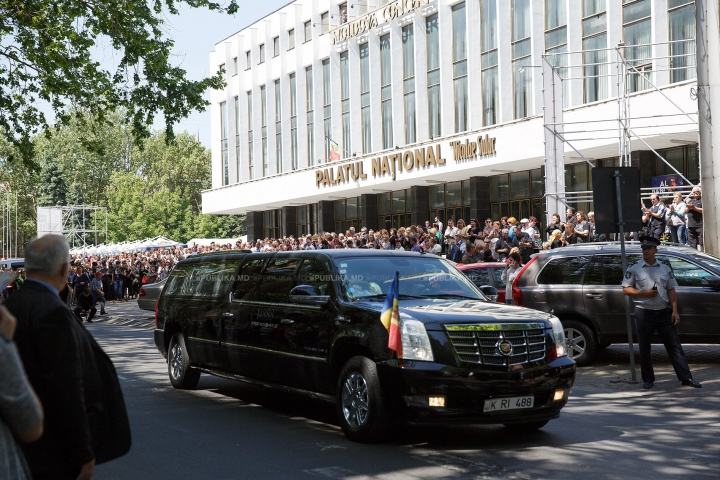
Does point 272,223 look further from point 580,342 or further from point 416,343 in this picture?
point 416,343

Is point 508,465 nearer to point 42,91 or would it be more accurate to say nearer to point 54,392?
point 54,392

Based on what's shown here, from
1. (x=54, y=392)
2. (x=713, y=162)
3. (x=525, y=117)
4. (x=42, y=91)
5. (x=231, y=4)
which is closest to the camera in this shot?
(x=54, y=392)

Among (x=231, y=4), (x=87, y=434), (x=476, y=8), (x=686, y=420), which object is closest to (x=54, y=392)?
(x=87, y=434)

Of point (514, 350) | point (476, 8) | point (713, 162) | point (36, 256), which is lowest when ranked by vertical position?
→ point (514, 350)

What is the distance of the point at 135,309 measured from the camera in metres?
33.2

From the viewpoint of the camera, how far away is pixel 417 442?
7727 mm

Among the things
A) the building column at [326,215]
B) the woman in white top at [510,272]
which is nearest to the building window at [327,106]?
the building column at [326,215]

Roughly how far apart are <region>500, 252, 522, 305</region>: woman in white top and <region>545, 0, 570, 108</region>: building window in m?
16.7

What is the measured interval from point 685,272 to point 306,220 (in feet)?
128

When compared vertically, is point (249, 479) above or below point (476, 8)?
below

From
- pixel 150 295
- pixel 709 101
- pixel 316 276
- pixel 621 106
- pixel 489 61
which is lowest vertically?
pixel 150 295

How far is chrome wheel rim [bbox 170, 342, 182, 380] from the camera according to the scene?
11.3 meters

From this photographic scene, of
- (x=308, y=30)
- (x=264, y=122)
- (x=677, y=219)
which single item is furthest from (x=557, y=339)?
(x=264, y=122)

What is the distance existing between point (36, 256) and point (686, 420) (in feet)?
23.5
